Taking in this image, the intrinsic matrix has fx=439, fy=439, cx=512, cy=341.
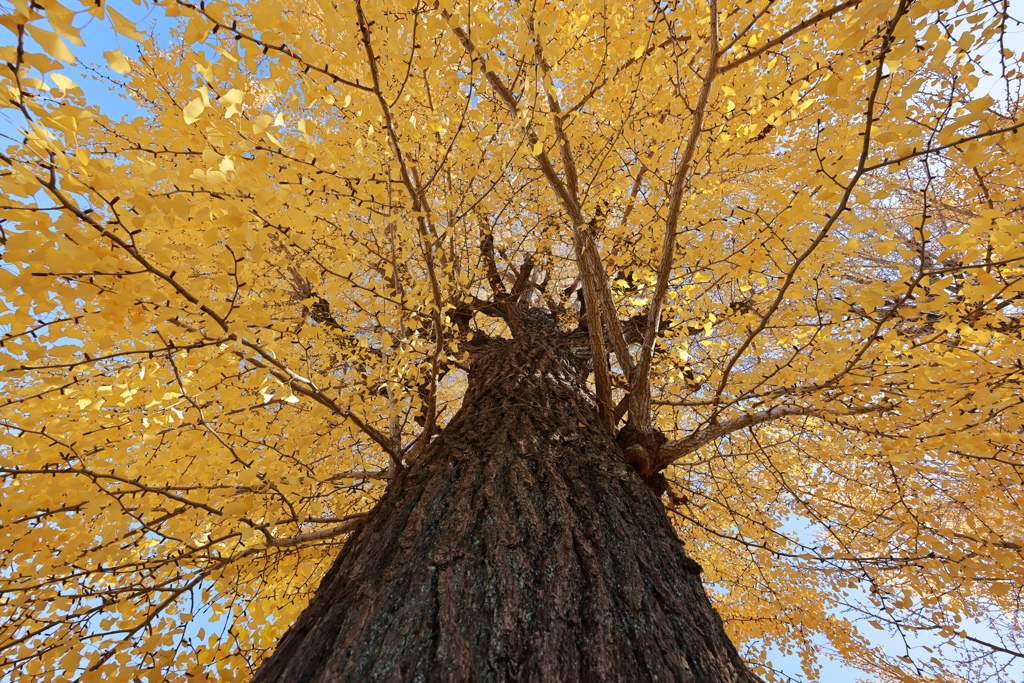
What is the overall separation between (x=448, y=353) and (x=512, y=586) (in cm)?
246

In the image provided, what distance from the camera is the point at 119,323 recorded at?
4.84 feet

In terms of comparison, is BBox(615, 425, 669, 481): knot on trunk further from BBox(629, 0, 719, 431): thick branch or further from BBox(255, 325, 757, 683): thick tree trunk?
BBox(255, 325, 757, 683): thick tree trunk

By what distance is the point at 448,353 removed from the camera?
3732 millimetres

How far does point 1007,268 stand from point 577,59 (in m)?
3.12

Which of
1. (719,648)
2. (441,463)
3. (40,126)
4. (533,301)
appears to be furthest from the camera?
(533,301)

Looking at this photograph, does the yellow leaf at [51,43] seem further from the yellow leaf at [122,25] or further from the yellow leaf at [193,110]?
the yellow leaf at [193,110]

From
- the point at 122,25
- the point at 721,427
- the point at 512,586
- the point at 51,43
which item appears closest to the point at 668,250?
the point at 721,427

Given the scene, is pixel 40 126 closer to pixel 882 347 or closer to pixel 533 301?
pixel 882 347

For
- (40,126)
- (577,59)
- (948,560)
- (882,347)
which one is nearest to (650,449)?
(882,347)

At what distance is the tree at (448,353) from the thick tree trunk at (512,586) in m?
0.01

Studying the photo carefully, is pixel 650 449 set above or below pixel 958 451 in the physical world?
below

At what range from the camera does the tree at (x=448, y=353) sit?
133 centimetres

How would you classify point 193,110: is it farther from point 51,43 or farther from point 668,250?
point 668,250

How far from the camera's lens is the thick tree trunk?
4.08 feet
